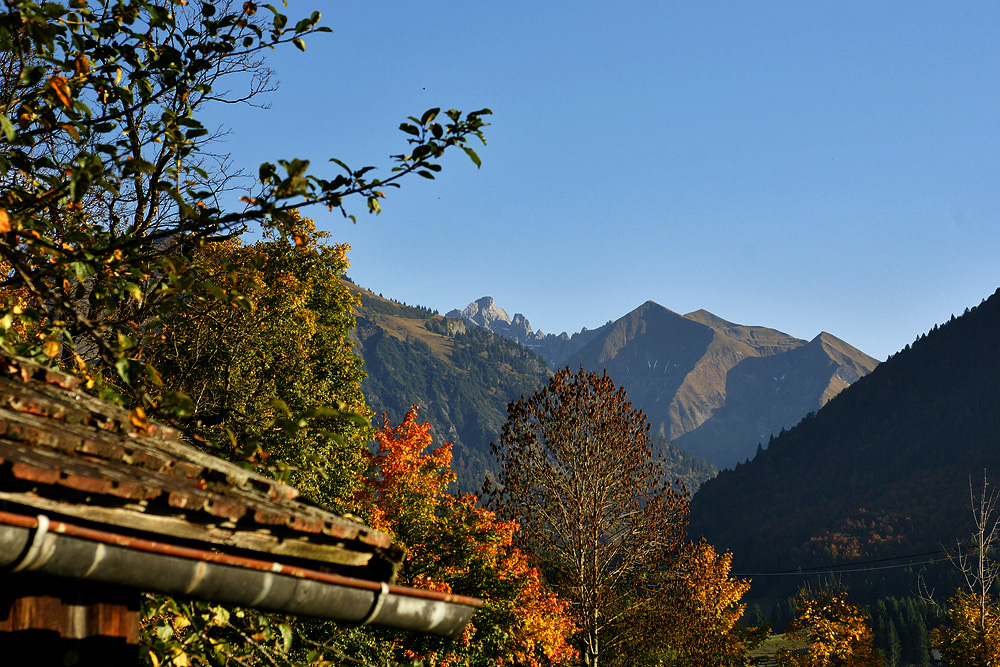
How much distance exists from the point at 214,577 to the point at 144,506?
1.14 feet

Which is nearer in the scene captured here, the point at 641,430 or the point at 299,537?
the point at 299,537

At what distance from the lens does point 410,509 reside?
73.8ft

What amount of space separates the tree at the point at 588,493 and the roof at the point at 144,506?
18553 millimetres

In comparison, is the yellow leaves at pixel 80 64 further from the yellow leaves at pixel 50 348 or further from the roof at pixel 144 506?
the roof at pixel 144 506

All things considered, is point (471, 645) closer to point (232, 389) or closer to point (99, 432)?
point (232, 389)

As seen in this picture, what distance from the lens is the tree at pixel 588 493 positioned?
71.4ft

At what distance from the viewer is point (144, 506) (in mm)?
2535

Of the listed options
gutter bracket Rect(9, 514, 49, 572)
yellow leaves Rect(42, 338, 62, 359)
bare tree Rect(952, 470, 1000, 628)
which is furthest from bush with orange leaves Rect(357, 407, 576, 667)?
gutter bracket Rect(9, 514, 49, 572)

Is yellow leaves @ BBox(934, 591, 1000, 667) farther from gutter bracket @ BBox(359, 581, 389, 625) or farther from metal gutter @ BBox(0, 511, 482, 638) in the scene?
gutter bracket @ BBox(359, 581, 389, 625)

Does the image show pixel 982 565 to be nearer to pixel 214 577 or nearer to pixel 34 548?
pixel 214 577

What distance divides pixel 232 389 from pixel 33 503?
17680 millimetres

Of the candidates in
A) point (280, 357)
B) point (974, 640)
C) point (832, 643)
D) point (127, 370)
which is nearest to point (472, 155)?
point (127, 370)

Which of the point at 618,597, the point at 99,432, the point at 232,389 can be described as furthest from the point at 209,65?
the point at 618,597

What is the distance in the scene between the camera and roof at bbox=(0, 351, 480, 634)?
2264 millimetres
